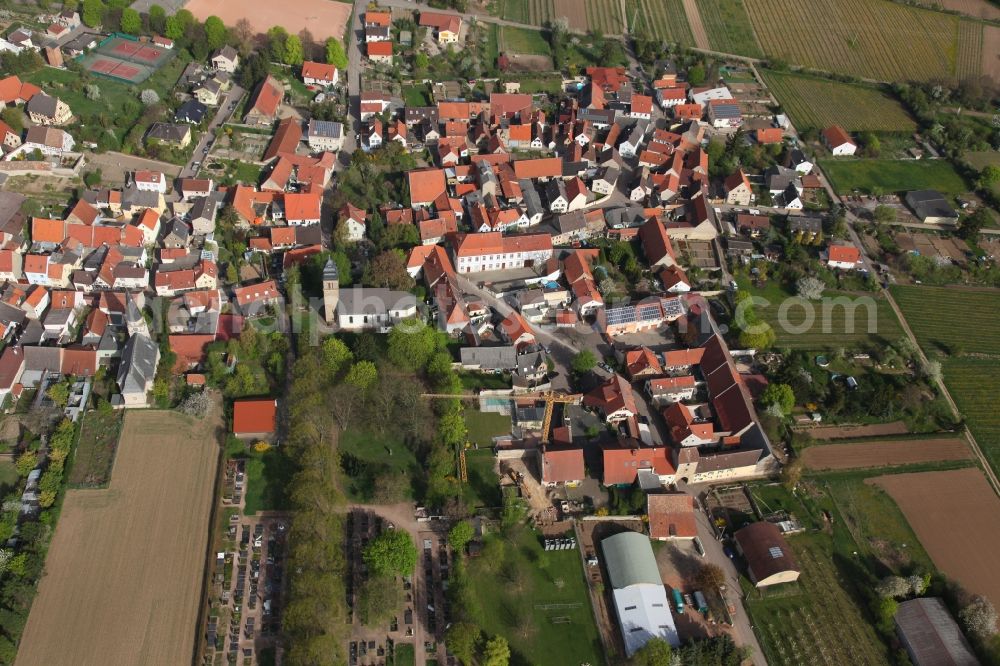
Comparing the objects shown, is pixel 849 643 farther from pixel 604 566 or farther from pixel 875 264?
pixel 875 264

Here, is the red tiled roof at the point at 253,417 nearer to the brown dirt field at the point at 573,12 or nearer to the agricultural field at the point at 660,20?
the brown dirt field at the point at 573,12

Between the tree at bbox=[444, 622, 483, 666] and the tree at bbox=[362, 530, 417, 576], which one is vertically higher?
the tree at bbox=[362, 530, 417, 576]

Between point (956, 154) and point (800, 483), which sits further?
point (956, 154)

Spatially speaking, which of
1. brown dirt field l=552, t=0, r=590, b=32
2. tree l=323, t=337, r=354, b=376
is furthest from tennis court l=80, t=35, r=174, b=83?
brown dirt field l=552, t=0, r=590, b=32

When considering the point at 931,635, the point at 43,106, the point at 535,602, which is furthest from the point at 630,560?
the point at 43,106

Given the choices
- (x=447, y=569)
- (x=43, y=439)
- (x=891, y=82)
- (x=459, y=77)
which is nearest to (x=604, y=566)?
(x=447, y=569)

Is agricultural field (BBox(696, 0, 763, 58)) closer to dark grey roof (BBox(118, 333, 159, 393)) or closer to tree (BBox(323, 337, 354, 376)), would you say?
tree (BBox(323, 337, 354, 376))

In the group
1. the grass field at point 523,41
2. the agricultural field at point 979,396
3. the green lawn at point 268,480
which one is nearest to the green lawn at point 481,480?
the green lawn at point 268,480

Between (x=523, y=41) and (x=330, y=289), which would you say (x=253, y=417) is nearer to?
(x=330, y=289)
